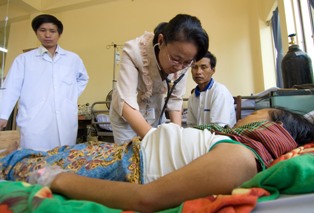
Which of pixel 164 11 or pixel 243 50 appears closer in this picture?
pixel 243 50

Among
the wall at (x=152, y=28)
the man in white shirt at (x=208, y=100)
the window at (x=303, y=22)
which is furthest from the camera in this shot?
the wall at (x=152, y=28)

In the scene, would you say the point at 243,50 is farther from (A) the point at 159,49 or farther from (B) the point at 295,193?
(B) the point at 295,193

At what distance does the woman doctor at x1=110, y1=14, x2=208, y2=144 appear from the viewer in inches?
38.7

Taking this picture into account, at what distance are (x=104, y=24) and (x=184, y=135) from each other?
380 centimetres

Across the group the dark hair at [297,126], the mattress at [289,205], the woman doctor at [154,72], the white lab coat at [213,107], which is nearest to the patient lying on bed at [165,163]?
the dark hair at [297,126]

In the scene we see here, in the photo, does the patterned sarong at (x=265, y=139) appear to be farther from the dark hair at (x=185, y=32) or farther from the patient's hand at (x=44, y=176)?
the patient's hand at (x=44, y=176)

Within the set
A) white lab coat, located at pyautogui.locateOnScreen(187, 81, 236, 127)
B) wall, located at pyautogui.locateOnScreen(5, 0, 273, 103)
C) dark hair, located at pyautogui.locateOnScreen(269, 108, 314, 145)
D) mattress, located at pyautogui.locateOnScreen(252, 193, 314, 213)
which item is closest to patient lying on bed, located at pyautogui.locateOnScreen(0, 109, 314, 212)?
dark hair, located at pyautogui.locateOnScreen(269, 108, 314, 145)

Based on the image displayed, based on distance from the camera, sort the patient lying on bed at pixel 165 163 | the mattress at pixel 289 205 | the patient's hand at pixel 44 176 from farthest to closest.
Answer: the patient's hand at pixel 44 176 → the patient lying on bed at pixel 165 163 → the mattress at pixel 289 205

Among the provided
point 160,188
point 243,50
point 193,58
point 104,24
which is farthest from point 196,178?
point 104,24

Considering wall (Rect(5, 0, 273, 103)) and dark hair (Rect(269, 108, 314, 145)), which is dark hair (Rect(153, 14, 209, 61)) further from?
wall (Rect(5, 0, 273, 103))

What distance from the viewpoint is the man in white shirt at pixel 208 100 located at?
1.81 m

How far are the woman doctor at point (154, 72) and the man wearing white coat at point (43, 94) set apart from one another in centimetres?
74

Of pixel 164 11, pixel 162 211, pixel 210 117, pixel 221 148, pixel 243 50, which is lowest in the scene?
pixel 162 211

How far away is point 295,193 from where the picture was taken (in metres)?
0.49
